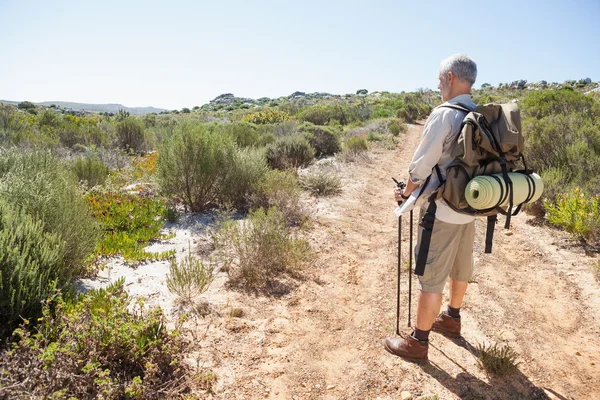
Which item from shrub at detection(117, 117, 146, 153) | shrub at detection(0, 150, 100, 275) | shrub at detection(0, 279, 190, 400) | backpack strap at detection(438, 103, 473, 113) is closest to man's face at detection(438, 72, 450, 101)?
backpack strap at detection(438, 103, 473, 113)

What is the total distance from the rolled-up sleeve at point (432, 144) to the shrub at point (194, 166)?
4543 mm

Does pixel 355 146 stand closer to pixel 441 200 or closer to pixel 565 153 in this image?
pixel 565 153

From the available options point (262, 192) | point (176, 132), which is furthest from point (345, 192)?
point (176, 132)

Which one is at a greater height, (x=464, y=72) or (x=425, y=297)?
(x=464, y=72)

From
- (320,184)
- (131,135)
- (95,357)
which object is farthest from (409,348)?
(131,135)

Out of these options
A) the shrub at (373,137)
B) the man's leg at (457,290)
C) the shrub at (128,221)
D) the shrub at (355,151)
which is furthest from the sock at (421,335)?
the shrub at (373,137)

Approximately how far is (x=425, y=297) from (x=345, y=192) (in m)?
5.74

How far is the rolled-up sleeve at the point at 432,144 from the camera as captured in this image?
258 cm

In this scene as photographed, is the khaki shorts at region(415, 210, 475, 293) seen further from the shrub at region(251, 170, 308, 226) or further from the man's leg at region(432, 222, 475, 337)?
the shrub at region(251, 170, 308, 226)

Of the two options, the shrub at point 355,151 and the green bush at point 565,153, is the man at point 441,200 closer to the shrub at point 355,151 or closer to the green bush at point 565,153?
the green bush at point 565,153

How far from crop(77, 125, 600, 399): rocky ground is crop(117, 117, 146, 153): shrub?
9.38m

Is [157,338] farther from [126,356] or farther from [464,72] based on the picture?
[464,72]

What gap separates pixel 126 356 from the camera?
2.69 meters

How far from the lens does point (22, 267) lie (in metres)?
2.73
